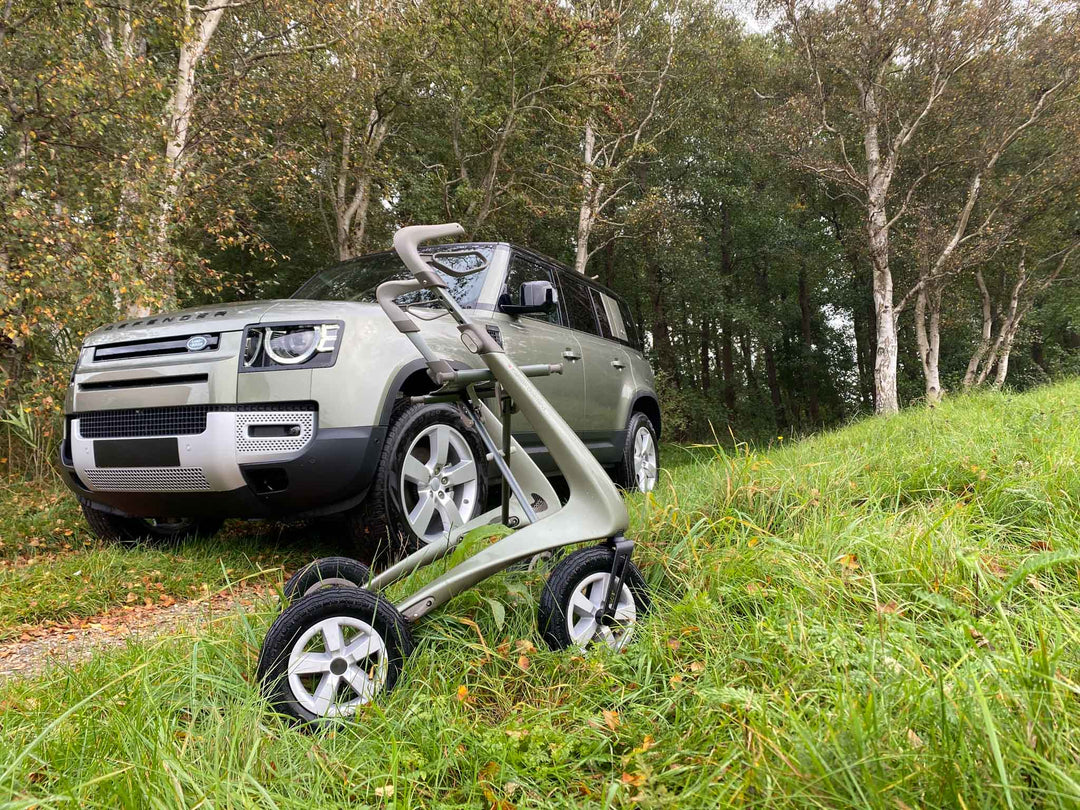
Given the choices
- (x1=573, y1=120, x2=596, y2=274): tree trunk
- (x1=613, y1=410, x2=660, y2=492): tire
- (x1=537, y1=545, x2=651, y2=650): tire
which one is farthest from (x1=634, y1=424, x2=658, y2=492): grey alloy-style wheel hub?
(x1=573, y1=120, x2=596, y2=274): tree trunk

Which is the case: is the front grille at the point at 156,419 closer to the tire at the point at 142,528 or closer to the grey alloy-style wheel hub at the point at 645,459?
the tire at the point at 142,528

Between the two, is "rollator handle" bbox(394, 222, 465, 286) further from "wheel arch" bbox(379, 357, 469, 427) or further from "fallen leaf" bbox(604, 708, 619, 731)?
"fallen leaf" bbox(604, 708, 619, 731)

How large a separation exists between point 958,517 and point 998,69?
14.4 meters

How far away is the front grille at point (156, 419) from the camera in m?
2.59

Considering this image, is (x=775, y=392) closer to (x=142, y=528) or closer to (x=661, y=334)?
(x=661, y=334)

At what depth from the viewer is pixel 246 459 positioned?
255 cm

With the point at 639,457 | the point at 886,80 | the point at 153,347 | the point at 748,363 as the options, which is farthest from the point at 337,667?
the point at 748,363

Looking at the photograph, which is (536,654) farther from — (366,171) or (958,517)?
(366,171)

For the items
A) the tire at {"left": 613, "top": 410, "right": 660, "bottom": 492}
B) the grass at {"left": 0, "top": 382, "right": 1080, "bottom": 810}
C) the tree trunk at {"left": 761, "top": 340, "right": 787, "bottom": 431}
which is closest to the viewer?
the grass at {"left": 0, "top": 382, "right": 1080, "bottom": 810}

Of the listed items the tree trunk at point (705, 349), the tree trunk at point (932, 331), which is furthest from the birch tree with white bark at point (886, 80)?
the tree trunk at point (705, 349)

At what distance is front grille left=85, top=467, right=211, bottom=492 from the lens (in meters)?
2.59

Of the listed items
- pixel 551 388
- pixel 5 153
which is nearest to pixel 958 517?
pixel 551 388

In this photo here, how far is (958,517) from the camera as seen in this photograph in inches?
90.4

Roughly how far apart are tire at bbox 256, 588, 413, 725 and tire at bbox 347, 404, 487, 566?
970mm
